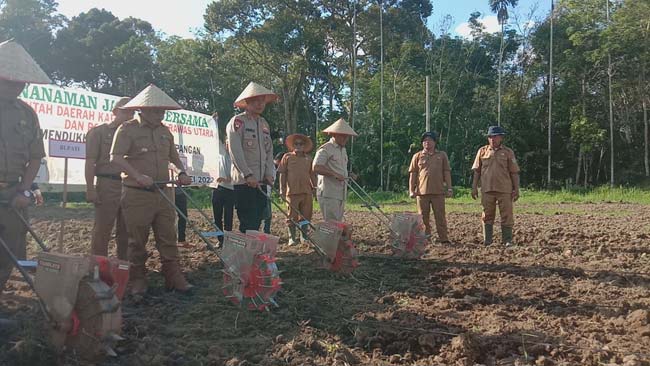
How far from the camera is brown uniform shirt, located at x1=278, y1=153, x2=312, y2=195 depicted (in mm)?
7145

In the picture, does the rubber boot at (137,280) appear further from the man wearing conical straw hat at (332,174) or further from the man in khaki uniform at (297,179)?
the man in khaki uniform at (297,179)

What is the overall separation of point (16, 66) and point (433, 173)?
16.7 ft

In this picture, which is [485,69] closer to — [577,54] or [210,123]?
[577,54]

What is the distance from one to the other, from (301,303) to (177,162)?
1521 millimetres

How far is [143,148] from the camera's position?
4215mm

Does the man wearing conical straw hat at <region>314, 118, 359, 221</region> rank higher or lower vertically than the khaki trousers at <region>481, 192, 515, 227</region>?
higher

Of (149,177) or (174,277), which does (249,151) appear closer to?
(149,177)

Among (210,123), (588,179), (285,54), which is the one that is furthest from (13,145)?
(588,179)

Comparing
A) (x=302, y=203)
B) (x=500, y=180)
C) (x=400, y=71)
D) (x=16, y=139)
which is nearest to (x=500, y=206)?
(x=500, y=180)

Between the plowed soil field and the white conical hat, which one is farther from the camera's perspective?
the white conical hat

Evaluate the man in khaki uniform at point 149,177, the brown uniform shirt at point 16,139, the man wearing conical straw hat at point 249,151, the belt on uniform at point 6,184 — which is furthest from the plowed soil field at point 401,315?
the brown uniform shirt at point 16,139

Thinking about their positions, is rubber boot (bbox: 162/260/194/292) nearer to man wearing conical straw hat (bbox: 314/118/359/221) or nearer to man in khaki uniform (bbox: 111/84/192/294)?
man in khaki uniform (bbox: 111/84/192/294)

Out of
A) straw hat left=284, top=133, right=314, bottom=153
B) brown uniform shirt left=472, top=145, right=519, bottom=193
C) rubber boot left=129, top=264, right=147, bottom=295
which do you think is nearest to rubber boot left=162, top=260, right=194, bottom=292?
rubber boot left=129, top=264, right=147, bottom=295

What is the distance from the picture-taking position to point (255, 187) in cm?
475
